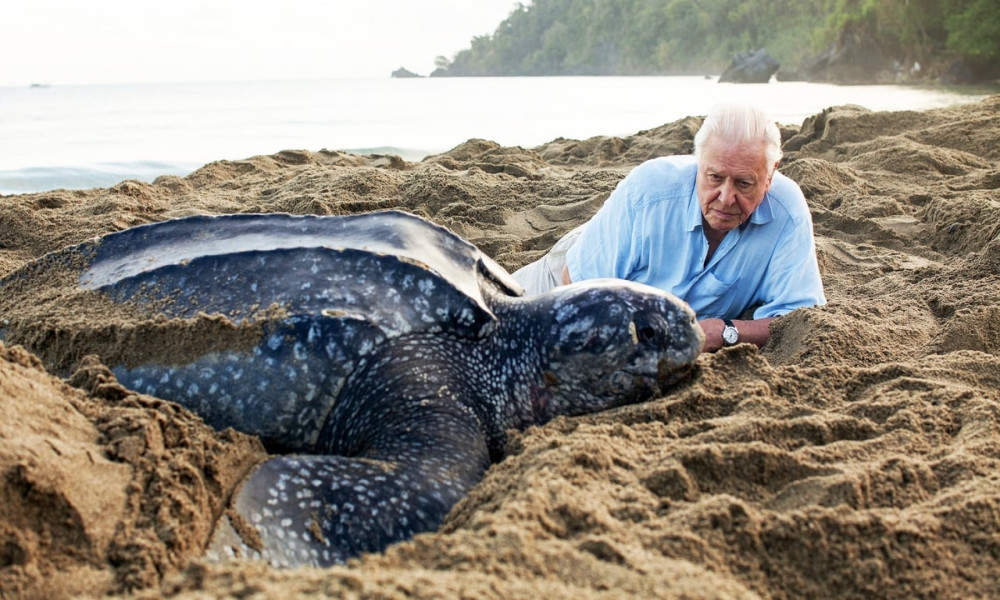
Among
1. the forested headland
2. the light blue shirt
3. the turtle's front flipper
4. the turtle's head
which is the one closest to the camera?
the turtle's front flipper

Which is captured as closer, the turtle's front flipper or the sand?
the sand

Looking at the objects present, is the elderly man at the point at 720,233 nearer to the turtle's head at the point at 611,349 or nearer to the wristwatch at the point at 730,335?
the wristwatch at the point at 730,335

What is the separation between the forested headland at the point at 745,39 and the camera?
22.5m

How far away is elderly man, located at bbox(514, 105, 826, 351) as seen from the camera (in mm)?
2385

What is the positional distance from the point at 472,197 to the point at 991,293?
2823mm

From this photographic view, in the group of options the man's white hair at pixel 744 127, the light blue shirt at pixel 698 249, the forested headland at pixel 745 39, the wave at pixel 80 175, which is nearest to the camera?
the man's white hair at pixel 744 127

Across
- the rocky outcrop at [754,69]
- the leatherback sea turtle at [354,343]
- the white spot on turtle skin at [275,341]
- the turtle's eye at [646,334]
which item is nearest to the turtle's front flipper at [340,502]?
the leatherback sea turtle at [354,343]

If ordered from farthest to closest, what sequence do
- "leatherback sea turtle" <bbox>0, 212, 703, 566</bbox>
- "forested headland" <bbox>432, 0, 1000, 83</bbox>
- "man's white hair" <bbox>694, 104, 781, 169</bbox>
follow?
"forested headland" <bbox>432, 0, 1000, 83</bbox>, "man's white hair" <bbox>694, 104, 781, 169</bbox>, "leatherback sea turtle" <bbox>0, 212, 703, 566</bbox>

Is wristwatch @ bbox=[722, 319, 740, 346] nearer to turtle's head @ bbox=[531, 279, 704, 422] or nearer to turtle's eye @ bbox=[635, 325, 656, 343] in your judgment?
turtle's head @ bbox=[531, 279, 704, 422]

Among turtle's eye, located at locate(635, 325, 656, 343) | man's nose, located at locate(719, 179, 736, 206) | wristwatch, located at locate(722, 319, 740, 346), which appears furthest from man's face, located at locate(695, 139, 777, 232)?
turtle's eye, located at locate(635, 325, 656, 343)

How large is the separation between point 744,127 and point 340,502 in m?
1.68

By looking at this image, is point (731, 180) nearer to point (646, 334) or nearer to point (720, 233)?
point (720, 233)

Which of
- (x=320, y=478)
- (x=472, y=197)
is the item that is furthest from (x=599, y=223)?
(x=472, y=197)

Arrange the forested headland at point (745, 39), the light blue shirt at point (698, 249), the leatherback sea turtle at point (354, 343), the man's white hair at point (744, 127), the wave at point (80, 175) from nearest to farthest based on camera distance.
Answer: the leatherback sea turtle at point (354, 343)
the man's white hair at point (744, 127)
the light blue shirt at point (698, 249)
the wave at point (80, 175)
the forested headland at point (745, 39)
